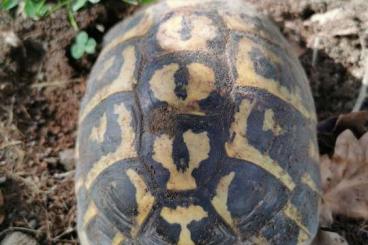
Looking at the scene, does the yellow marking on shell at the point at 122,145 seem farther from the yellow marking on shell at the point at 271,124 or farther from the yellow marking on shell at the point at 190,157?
the yellow marking on shell at the point at 271,124

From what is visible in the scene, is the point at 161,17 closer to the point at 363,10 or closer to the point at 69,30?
the point at 69,30

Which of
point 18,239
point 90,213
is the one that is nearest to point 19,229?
point 18,239

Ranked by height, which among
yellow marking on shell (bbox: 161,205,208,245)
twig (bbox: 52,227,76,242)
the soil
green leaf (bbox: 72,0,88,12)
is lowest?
twig (bbox: 52,227,76,242)

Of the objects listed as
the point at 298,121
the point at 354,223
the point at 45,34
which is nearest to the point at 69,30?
the point at 45,34

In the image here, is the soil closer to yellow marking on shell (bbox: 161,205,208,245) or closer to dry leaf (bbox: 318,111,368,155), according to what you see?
dry leaf (bbox: 318,111,368,155)

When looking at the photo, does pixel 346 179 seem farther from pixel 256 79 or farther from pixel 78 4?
pixel 78 4

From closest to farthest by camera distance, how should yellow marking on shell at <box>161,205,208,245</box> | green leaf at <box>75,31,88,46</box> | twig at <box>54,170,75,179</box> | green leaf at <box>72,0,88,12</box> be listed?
yellow marking on shell at <box>161,205,208,245</box> < green leaf at <box>72,0,88,12</box> < twig at <box>54,170,75,179</box> < green leaf at <box>75,31,88,46</box>

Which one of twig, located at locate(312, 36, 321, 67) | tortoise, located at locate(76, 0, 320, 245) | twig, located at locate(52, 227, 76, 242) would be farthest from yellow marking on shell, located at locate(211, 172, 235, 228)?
twig, located at locate(312, 36, 321, 67)
